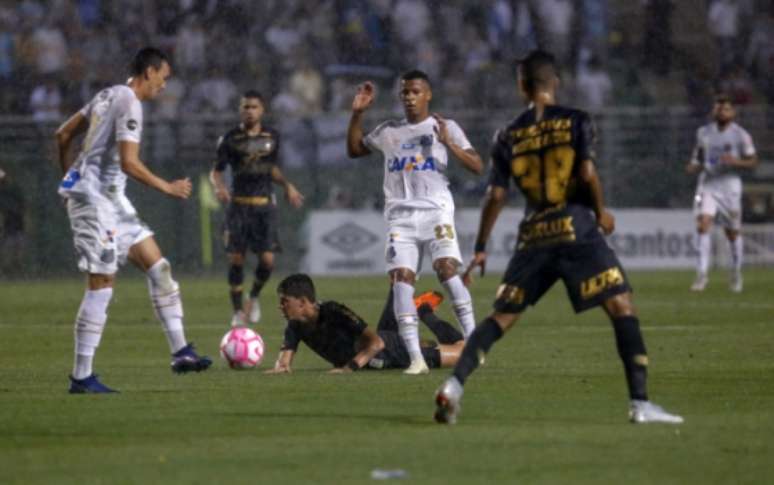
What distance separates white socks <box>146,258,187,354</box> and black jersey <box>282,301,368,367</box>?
3.43ft

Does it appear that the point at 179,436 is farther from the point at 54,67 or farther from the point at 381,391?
the point at 54,67

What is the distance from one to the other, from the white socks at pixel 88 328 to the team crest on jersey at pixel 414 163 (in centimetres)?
287

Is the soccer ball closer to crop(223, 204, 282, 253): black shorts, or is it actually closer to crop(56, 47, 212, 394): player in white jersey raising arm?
crop(56, 47, 212, 394): player in white jersey raising arm

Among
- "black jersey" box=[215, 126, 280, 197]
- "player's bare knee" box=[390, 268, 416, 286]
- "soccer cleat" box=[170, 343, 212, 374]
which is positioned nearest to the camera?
"soccer cleat" box=[170, 343, 212, 374]

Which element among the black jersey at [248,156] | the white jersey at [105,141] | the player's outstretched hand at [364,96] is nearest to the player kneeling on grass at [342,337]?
the player's outstretched hand at [364,96]

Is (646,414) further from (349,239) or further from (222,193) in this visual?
(349,239)

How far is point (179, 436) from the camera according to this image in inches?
376

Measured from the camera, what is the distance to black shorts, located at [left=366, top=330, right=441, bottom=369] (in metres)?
14.0

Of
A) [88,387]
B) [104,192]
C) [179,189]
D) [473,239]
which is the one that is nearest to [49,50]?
[473,239]

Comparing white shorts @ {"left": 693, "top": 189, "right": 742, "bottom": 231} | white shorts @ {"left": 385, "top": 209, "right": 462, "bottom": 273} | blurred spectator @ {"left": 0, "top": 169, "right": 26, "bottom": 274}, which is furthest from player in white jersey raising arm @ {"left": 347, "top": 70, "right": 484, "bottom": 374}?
blurred spectator @ {"left": 0, "top": 169, "right": 26, "bottom": 274}

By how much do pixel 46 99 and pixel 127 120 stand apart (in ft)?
69.4

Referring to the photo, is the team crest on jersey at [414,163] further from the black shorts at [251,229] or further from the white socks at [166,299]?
A: the black shorts at [251,229]

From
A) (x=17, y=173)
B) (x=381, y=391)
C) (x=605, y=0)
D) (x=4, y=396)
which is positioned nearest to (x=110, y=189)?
(x=4, y=396)

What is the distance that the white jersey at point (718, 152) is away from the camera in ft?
86.8
